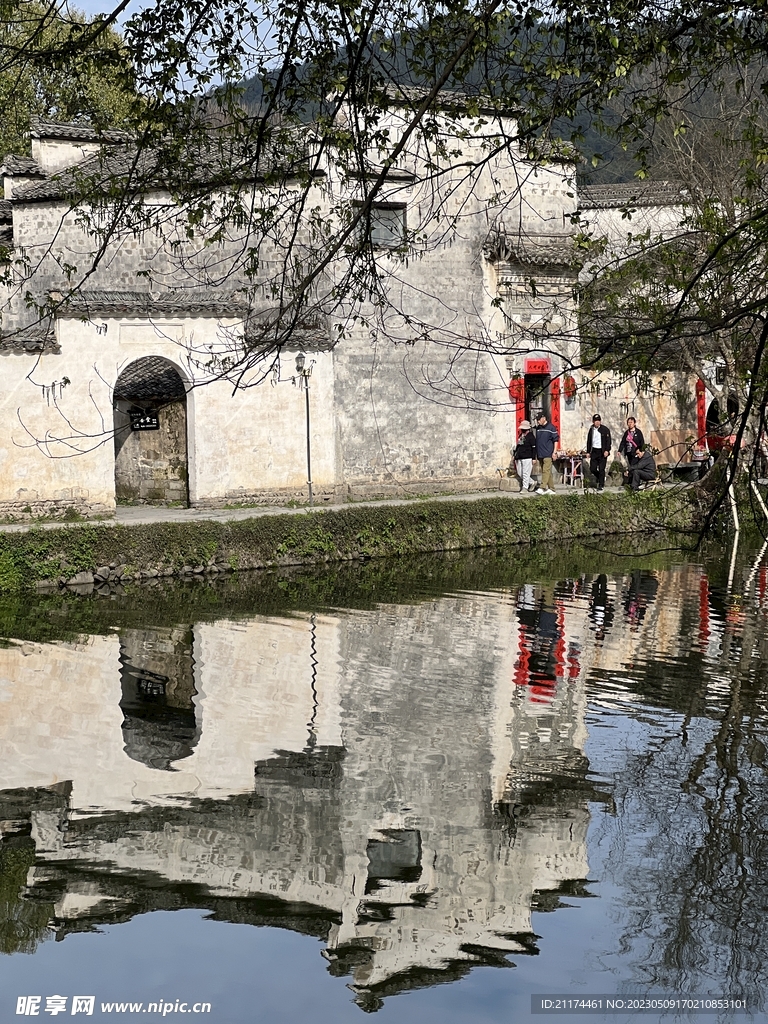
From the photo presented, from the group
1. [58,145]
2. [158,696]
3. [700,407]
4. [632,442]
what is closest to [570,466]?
[632,442]

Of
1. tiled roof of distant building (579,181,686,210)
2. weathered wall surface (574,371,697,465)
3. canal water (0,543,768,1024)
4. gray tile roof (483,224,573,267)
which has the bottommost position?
canal water (0,543,768,1024)

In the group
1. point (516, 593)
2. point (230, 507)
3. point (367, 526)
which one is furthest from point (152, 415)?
point (516, 593)

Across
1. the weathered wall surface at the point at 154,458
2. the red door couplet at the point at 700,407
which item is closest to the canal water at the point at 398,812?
the weathered wall surface at the point at 154,458

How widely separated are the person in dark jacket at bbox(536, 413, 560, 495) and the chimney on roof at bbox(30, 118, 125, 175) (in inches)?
410

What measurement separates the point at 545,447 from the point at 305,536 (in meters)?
7.97

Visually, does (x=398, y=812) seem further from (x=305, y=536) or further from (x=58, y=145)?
(x=58, y=145)

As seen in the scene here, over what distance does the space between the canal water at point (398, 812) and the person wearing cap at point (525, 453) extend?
11.5 m

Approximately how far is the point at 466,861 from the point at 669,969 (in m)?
1.64

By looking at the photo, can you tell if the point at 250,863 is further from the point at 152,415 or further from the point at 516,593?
the point at 152,415

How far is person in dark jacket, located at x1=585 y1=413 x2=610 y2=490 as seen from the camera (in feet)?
90.4

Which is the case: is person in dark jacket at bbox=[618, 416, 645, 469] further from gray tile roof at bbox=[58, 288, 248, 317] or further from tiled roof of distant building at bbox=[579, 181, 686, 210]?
gray tile roof at bbox=[58, 288, 248, 317]

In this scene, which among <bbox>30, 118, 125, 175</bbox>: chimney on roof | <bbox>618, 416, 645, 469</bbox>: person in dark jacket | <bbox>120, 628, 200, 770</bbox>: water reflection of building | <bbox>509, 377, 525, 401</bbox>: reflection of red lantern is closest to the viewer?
<bbox>120, 628, 200, 770</bbox>: water reflection of building

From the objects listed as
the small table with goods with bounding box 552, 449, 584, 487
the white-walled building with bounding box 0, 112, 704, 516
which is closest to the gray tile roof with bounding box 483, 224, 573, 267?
the white-walled building with bounding box 0, 112, 704, 516

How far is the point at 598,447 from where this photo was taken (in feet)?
90.4
